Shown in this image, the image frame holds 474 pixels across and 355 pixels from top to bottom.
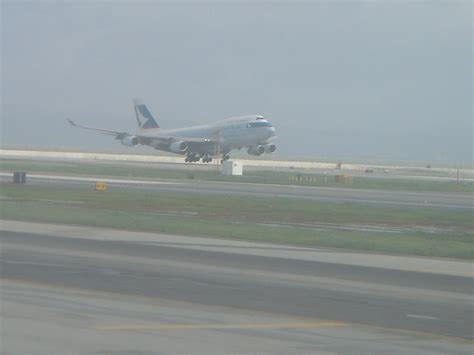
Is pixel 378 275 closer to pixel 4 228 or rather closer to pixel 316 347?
pixel 316 347

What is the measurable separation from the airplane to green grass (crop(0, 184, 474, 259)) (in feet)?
122

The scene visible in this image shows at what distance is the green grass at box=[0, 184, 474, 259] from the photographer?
81.4 feet

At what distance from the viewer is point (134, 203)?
1491 inches

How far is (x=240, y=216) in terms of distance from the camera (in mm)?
32969

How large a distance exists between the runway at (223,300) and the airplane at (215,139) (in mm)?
59915

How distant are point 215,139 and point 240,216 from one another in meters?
50.4

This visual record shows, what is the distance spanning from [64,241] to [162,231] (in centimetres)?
454

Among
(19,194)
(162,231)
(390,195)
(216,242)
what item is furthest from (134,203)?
(390,195)

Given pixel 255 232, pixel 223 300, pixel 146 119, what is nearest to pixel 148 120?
pixel 146 119

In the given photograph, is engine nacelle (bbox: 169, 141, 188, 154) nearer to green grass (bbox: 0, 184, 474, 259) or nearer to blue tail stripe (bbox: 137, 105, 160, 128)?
blue tail stripe (bbox: 137, 105, 160, 128)

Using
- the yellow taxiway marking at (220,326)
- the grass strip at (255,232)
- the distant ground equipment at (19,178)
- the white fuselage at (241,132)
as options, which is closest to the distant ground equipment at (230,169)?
the white fuselage at (241,132)

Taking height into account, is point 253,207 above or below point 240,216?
above

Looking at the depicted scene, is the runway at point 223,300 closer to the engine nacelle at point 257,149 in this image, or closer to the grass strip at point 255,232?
the grass strip at point 255,232

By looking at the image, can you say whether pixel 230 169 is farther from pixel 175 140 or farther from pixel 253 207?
pixel 253 207
